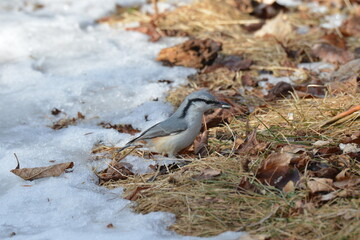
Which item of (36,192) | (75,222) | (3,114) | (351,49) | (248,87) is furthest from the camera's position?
(351,49)

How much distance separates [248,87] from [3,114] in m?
2.28

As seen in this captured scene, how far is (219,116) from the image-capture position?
4.42 m

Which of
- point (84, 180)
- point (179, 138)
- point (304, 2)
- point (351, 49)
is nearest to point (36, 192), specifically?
point (84, 180)

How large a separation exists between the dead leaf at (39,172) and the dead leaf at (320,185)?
5.51ft

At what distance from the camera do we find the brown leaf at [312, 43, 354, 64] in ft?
18.6

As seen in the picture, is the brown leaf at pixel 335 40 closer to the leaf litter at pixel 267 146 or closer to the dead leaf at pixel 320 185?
the leaf litter at pixel 267 146

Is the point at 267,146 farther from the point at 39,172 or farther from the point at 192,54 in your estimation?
the point at 192,54

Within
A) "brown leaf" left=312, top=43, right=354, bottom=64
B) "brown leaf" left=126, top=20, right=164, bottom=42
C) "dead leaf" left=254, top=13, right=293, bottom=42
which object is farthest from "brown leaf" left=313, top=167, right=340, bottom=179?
"brown leaf" left=126, top=20, right=164, bottom=42

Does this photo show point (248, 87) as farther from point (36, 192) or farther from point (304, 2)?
point (304, 2)

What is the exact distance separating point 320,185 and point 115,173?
140 centimetres

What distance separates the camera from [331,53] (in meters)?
5.80

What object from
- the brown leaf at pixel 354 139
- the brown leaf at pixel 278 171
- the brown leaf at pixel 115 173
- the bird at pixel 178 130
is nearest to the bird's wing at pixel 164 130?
the bird at pixel 178 130

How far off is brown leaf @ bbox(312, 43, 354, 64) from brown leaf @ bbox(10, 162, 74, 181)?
→ 10.7ft

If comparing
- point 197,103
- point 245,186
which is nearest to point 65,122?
point 197,103
